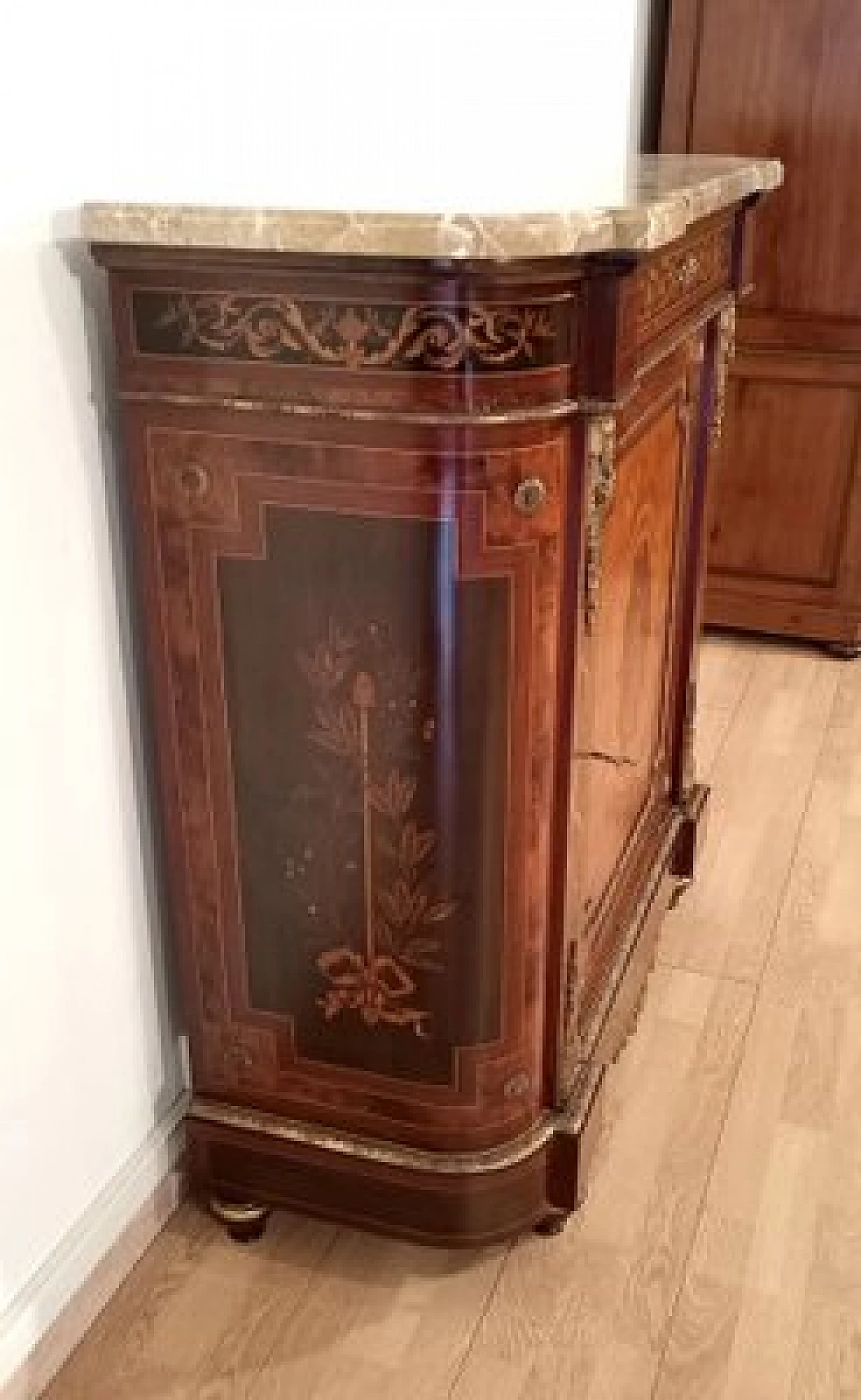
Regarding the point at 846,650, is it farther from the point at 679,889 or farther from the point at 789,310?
the point at 679,889

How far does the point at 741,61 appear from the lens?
2.78 meters

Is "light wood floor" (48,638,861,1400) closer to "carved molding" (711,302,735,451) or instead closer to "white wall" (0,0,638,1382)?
"white wall" (0,0,638,1382)

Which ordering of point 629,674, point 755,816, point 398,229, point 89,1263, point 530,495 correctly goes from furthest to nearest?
point 755,816, point 629,674, point 89,1263, point 530,495, point 398,229

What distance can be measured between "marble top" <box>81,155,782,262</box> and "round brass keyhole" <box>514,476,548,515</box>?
19cm

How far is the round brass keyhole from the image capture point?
115 cm

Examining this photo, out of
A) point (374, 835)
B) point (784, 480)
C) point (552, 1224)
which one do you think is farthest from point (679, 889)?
point (784, 480)

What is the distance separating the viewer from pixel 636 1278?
152 cm

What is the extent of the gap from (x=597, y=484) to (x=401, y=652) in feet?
0.78

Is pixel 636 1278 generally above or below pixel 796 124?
below

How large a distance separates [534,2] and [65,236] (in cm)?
127

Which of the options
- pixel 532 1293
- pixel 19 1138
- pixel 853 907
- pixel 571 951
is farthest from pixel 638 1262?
pixel 853 907

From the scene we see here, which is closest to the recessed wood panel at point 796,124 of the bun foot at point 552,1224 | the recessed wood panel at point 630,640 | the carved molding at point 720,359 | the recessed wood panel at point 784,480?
the recessed wood panel at point 784,480

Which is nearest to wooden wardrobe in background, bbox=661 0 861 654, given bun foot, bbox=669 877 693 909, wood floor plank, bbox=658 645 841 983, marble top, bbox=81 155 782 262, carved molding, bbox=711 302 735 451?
wood floor plank, bbox=658 645 841 983

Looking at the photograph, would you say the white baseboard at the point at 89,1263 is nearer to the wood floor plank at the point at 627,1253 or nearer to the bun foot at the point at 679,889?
the wood floor plank at the point at 627,1253
